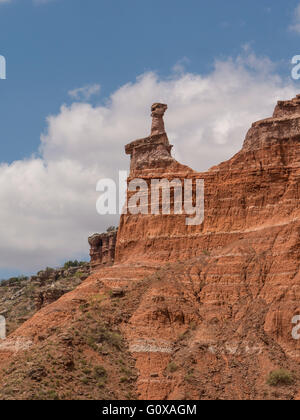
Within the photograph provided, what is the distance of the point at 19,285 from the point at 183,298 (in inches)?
2592

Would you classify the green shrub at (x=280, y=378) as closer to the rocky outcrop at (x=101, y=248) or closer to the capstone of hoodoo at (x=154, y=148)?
→ the capstone of hoodoo at (x=154, y=148)

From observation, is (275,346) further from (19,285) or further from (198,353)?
(19,285)

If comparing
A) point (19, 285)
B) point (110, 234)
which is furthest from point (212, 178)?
point (19, 285)

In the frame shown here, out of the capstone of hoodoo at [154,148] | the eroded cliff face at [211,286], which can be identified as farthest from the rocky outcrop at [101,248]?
the eroded cliff face at [211,286]

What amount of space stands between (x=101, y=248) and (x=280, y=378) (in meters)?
58.7

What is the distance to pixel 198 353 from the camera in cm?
6328

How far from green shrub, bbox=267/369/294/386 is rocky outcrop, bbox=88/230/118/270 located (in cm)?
5446

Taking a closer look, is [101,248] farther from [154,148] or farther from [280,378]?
[280,378]

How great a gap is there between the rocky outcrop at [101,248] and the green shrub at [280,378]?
54.5 m

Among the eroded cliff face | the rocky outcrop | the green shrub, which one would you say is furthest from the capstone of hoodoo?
the green shrub

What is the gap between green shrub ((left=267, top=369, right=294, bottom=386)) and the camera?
58969mm

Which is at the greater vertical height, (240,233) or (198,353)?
(240,233)
